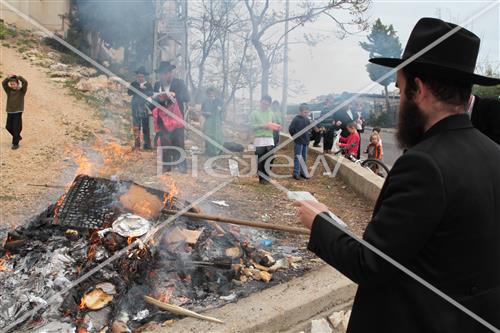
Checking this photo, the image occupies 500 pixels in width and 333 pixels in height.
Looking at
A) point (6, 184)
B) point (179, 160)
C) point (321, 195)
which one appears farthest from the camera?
point (179, 160)

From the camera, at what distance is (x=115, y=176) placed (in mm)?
6875

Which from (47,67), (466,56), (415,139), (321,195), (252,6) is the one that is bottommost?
(321,195)

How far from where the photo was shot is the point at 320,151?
12.6 m

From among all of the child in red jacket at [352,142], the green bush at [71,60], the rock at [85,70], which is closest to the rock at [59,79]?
the rock at [85,70]

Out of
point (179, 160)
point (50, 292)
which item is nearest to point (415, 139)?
point (50, 292)

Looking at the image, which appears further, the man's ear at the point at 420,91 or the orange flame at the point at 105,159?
the orange flame at the point at 105,159

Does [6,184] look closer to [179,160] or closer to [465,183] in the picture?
[179,160]

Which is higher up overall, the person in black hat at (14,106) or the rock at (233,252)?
the person in black hat at (14,106)

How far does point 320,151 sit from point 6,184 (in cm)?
819

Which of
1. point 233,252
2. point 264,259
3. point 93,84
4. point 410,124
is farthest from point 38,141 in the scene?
point 410,124

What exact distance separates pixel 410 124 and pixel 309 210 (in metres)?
0.51

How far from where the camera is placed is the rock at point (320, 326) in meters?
3.50

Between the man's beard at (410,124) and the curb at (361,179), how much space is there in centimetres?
543

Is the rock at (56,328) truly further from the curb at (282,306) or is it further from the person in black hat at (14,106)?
the person in black hat at (14,106)
